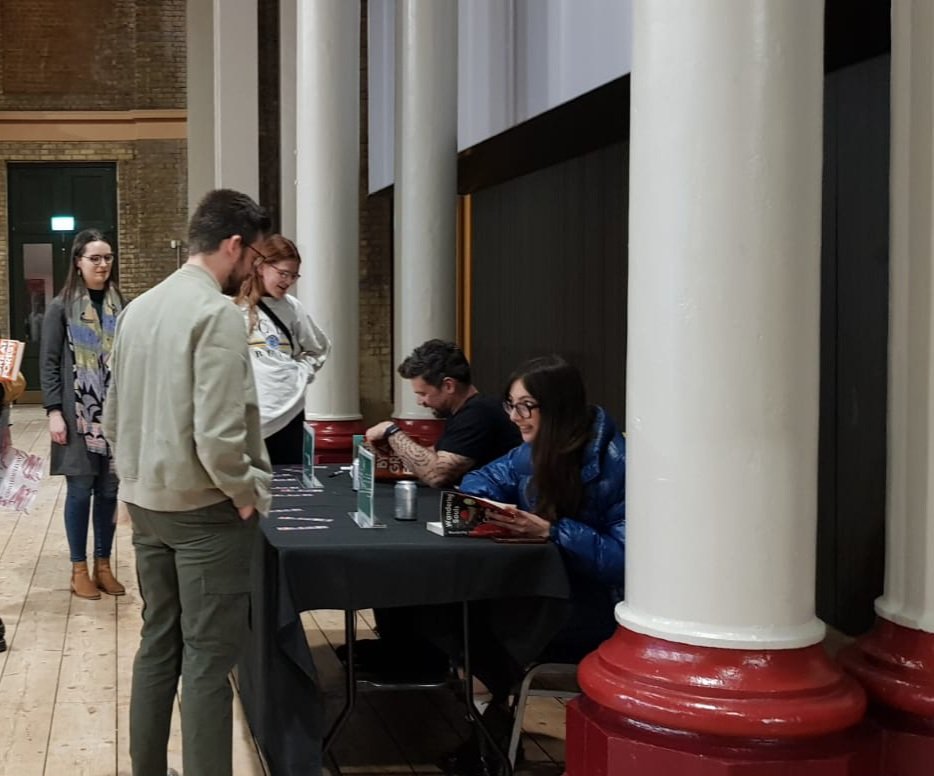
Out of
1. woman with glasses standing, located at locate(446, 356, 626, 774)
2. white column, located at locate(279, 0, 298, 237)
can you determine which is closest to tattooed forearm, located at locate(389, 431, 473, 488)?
woman with glasses standing, located at locate(446, 356, 626, 774)

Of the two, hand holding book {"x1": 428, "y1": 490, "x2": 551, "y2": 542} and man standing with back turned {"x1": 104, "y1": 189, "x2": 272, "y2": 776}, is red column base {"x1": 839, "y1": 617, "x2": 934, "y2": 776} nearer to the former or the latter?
hand holding book {"x1": 428, "y1": 490, "x2": 551, "y2": 542}

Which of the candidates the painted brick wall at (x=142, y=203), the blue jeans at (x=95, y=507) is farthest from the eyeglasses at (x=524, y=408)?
the painted brick wall at (x=142, y=203)

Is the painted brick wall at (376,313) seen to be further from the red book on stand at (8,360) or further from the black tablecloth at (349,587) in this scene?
the black tablecloth at (349,587)

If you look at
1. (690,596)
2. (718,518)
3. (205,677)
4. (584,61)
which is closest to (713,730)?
(690,596)

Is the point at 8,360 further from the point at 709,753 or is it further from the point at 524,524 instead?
the point at 709,753

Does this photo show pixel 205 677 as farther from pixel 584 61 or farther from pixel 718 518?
pixel 584 61

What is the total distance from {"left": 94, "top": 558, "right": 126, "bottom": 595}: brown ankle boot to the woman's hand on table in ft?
9.62

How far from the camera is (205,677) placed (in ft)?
8.94

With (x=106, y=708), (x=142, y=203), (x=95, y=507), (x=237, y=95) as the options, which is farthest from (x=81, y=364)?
(x=142, y=203)

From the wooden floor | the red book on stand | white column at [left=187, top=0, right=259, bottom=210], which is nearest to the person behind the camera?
the wooden floor

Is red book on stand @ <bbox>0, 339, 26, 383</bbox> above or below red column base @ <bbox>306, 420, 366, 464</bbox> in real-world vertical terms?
above

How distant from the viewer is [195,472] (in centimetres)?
262

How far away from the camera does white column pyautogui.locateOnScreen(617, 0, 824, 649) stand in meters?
2.20

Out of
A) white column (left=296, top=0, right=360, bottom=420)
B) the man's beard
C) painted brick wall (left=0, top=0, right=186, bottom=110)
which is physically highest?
painted brick wall (left=0, top=0, right=186, bottom=110)
